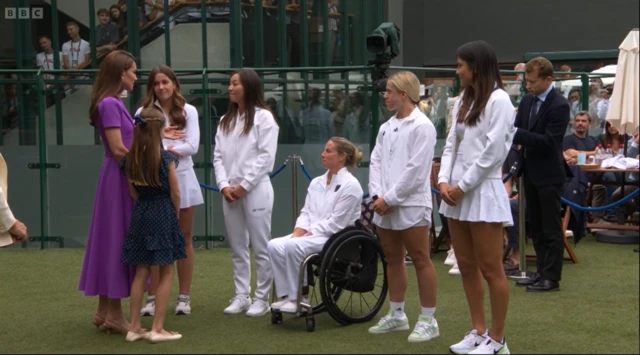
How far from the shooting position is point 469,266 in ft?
18.1

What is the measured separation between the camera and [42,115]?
11344mm

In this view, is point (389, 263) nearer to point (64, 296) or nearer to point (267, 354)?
point (267, 354)

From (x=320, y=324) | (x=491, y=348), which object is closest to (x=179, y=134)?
(x=320, y=324)

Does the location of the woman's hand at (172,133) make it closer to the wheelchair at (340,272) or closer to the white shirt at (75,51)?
the wheelchair at (340,272)

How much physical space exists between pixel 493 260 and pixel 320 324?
181cm

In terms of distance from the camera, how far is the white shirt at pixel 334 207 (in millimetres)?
6656

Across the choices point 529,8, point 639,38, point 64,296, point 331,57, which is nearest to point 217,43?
point 331,57

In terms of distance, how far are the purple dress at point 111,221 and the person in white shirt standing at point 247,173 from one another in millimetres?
907

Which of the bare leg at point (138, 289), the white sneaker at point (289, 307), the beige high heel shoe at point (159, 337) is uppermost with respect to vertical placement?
the bare leg at point (138, 289)

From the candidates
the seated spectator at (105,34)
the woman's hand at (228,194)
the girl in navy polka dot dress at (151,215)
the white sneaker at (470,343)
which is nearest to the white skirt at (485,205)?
the white sneaker at (470,343)

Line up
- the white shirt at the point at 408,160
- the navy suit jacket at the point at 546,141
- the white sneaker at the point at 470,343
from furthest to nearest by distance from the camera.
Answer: the navy suit jacket at the point at 546,141
the white shirt at the point at 408,160
the white sneaker at the point at 470,343

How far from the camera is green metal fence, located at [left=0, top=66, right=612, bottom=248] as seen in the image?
11.2 metres

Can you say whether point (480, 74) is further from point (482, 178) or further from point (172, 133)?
point (172, 133)

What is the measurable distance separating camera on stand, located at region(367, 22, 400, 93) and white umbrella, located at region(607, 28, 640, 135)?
2440 millimetres
